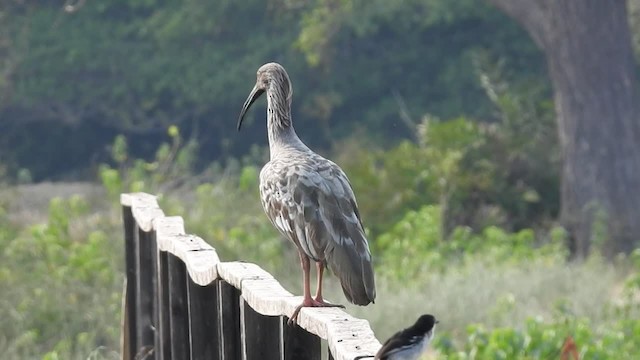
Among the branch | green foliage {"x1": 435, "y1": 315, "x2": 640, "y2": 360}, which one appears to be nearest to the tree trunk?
the branch

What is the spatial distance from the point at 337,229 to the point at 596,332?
6410 mm

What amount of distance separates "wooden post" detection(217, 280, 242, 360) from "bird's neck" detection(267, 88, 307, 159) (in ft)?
2.63

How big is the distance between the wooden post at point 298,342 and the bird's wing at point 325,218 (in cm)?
49

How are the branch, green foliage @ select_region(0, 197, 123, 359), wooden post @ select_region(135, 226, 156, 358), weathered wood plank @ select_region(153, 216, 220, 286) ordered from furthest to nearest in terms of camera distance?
1. the branch
2. green foliage @ select_region(0, 197, 123, 359)
3. wooden post @ select_region(135, 226, 156, 358)
4. weathered wood plank @ select_region(153, 216, 220, 286)

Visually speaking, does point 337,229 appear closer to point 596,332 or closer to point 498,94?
point 596,332

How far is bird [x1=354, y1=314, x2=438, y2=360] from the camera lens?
3910 mm

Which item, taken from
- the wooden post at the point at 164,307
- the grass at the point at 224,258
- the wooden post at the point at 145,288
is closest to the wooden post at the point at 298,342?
the wooden post at the point at 164,307

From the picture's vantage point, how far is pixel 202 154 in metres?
33.9

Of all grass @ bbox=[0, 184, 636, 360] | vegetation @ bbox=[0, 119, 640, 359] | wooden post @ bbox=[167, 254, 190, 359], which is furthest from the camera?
grass @ bbox=[0, 184, 636, 360]

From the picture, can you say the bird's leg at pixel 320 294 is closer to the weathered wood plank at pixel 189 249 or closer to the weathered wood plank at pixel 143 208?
the weathered wood plank at pixel 189 249

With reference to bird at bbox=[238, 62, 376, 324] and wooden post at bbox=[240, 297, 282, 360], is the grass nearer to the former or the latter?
bird at bbox=[238, 62, 376, 324]

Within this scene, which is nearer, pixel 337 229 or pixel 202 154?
pixel 337 229

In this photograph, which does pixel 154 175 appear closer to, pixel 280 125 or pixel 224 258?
pixel 224 258

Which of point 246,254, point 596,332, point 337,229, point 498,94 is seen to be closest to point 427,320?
point 337,229
